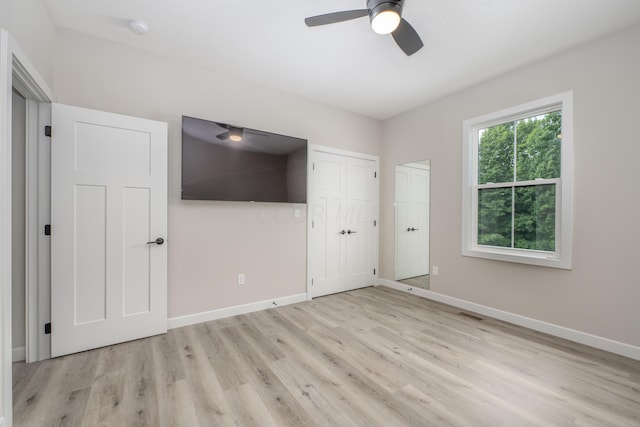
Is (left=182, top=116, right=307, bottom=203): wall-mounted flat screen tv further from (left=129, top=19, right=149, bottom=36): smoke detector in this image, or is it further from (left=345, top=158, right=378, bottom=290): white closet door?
(left=345, top=158, right=378, bottom=290): white closet door

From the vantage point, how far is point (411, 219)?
4176 millimetres

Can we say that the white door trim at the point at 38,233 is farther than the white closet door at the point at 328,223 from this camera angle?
No

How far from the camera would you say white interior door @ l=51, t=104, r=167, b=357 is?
217cm

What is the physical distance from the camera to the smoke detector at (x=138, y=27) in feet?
7.28

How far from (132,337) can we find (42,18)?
8.67 ft

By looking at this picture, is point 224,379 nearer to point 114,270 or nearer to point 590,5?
point 114,270

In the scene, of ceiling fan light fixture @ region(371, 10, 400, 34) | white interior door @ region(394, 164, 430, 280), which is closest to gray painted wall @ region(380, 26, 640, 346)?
white interior door @ region(394, 164, 430, 280)

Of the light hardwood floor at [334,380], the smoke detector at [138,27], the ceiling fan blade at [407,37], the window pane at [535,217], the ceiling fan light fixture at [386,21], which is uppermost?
the smoke detector at [138,27]

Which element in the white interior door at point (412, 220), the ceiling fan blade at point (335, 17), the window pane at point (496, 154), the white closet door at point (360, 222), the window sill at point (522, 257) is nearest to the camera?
the ceiling fan blade at point (335, 17)

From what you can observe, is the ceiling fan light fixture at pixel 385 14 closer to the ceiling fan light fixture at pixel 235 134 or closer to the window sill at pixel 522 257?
the ceiling fan light fixture at pixel 235 134

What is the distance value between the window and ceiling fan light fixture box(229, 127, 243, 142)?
8.92 feet

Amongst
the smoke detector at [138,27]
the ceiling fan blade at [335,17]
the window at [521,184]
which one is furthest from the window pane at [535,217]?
the smoke detector at [138,27]

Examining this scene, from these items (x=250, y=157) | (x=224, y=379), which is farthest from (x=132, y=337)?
(x=250, y=157)

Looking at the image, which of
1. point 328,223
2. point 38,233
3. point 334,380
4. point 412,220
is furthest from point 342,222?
point 38,233
